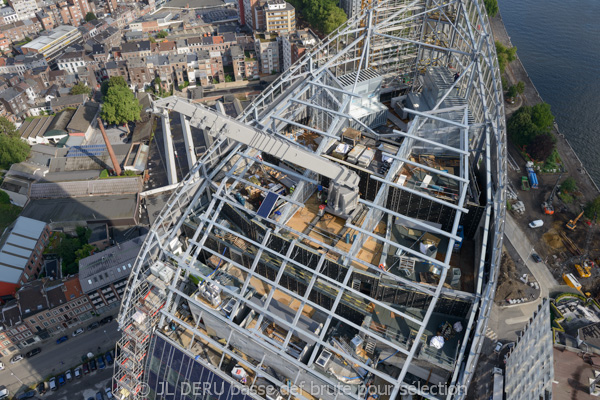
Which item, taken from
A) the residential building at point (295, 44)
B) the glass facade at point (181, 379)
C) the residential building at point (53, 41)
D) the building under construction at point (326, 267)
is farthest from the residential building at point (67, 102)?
the glass facade at point (181, 379)

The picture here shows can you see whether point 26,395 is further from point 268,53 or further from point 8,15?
point 8,15

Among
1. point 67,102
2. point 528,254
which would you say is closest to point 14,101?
point 67,102

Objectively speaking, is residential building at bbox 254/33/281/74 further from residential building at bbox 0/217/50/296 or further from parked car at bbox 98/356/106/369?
parked car at bbox 98/356/106/369

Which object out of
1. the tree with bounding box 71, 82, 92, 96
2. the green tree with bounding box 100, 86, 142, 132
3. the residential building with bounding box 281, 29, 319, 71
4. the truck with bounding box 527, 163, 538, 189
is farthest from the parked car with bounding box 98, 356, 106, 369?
the residential building with bounding box 281, 29, 319, 71

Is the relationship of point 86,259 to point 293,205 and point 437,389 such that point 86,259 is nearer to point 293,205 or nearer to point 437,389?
point 293,205

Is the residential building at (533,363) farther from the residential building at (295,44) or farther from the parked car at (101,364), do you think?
the residential building at (295,44)
